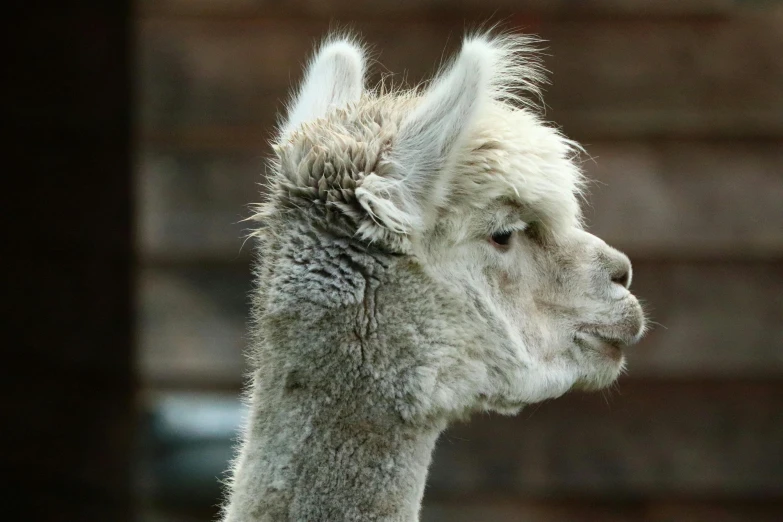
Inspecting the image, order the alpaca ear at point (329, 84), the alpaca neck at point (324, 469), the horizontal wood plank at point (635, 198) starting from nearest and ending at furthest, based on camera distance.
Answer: the alpaca neck at point (324, 469), the alpaca ear at point (329, 84), the horizontal wood plank at point (635, 198)

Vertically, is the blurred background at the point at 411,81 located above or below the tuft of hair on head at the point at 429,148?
above

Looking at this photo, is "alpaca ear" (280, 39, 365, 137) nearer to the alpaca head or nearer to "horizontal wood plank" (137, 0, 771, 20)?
the alpaca head

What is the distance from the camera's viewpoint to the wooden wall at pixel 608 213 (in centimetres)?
430

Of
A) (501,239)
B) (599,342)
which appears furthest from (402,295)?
(599,342)

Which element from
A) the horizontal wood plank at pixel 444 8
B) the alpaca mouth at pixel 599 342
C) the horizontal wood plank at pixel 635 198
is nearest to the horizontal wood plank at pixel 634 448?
the horizontal wood plank at pixel 635 198

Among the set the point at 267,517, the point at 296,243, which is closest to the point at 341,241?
the point at 296,243

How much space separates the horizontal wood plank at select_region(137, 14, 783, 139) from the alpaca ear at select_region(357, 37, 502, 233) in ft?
7.41

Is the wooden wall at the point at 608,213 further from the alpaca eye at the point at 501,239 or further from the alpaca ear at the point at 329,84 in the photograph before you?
the alpaca eye at the point at 501,239

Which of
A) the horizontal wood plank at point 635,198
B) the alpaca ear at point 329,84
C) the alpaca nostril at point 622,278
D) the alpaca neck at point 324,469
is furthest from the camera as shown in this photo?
the horizontal wood plank at point 635,198

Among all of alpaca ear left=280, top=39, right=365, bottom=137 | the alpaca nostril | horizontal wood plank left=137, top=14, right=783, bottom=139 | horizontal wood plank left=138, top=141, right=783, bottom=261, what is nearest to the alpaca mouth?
the alpaca nostril

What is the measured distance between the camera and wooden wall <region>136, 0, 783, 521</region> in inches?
169

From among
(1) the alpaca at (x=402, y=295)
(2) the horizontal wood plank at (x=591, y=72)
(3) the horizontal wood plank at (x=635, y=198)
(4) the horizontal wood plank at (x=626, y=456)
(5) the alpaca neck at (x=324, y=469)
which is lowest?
(5) the alpaca neck at (x=324, y=469)

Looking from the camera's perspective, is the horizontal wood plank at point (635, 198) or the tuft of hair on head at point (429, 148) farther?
the horizontal wood plank at point (635, 198)

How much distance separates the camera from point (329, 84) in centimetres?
247
